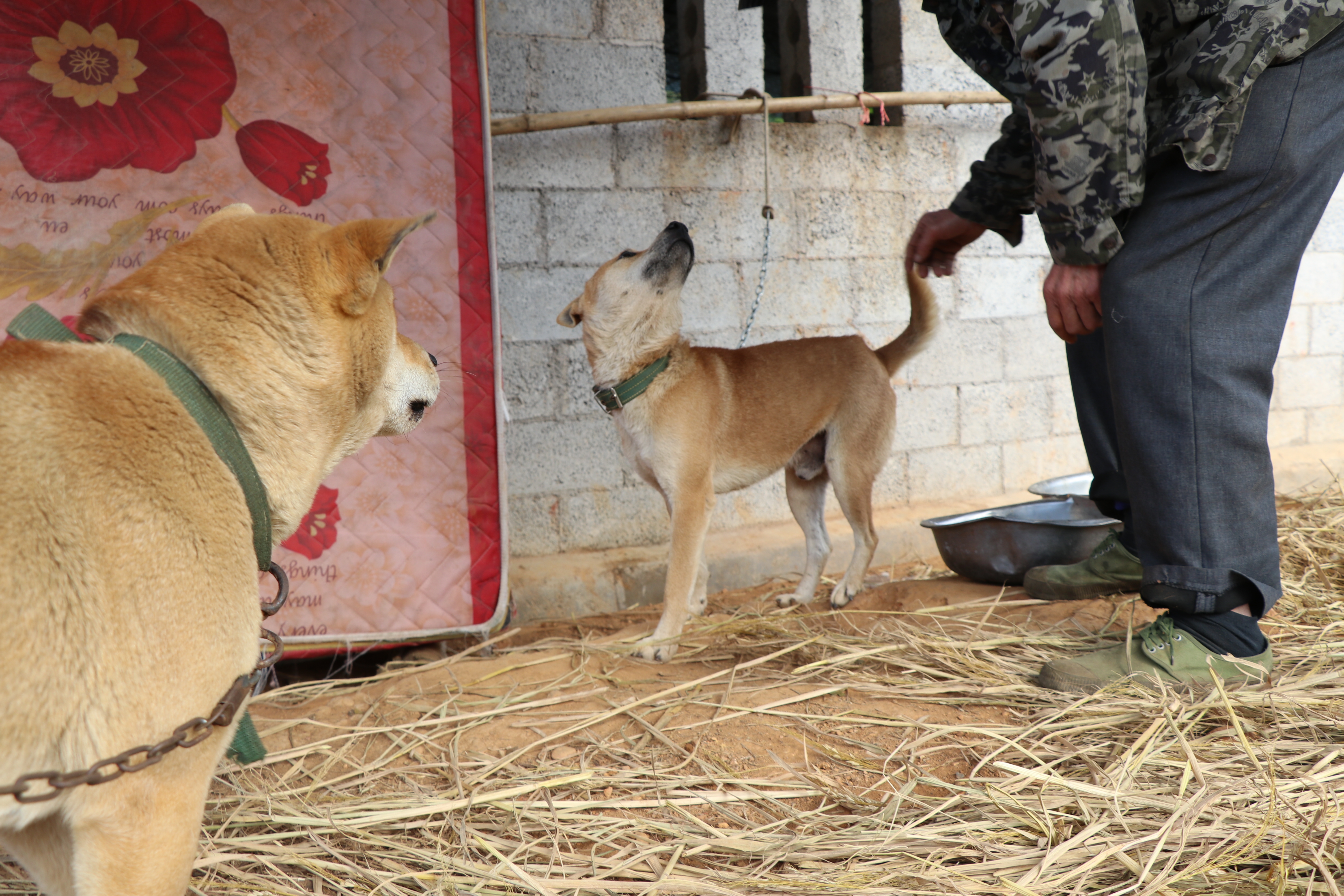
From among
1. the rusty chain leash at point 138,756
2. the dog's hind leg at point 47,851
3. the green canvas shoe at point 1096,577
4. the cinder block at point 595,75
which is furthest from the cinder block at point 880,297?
the dog's hind leg at point 47,851

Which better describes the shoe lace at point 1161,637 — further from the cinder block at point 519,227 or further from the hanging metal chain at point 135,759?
the cinder block at point 519,227

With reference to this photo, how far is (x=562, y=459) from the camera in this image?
429cm

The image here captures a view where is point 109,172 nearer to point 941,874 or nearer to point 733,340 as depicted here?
point 733,340

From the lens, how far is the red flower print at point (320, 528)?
3.14 m

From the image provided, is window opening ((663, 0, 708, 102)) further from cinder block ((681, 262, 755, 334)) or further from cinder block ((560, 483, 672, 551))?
cinder block ((560, 483, 672, 551))

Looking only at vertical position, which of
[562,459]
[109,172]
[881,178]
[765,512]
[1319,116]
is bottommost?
[765,512]

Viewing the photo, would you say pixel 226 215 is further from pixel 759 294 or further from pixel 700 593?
pixel 759 294

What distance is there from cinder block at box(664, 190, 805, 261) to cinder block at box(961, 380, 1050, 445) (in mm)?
1430

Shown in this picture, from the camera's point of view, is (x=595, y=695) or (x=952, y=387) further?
(x=952, y=387)

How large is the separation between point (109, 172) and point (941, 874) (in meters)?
3.01

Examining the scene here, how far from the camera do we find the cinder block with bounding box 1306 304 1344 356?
608 cm

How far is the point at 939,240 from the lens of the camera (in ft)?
10.1

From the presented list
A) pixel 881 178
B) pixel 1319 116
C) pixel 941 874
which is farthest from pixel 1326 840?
pixel 881 178

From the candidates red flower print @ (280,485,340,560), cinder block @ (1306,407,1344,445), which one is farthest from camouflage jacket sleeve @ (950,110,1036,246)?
cinder block @ (1306,407,1344,445)
